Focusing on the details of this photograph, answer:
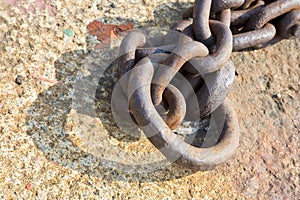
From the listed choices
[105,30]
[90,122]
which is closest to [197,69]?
[90,122]

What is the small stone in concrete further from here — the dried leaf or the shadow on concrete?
the dried leaf

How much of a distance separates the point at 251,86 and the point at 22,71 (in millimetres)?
898

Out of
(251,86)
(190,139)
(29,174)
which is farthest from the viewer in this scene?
(251,86)

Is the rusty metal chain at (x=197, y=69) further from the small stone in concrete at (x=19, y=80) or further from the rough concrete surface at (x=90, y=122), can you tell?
the small stone in concrete at (x=19, y=80)

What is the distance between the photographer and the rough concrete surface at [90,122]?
138 cm

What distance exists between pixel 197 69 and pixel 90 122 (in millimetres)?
411

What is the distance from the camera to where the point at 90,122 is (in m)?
1.51

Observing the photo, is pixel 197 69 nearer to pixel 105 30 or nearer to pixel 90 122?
pixel 90 122

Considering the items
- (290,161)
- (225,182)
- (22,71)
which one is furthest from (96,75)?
(290,161)

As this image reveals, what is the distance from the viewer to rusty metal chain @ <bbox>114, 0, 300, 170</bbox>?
1.31 m

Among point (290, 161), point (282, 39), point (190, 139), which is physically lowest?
point (290, 161)

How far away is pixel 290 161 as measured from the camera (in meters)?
1.61

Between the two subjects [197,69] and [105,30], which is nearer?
[197,69]

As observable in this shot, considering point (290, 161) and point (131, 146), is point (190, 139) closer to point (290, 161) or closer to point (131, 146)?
point (131, 146)
